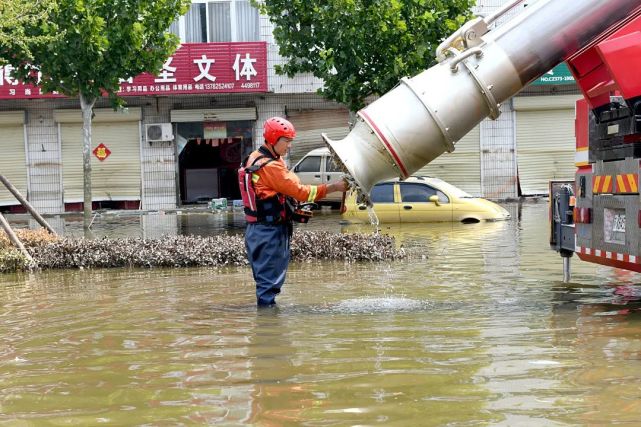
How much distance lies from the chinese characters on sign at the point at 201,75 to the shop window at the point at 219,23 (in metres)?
1.19

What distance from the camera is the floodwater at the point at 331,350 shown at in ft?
13.7

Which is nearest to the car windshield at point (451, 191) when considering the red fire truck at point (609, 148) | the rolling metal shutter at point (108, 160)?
the red fire truck at point (609, 148)

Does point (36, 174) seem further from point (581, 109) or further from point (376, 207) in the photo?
point (581, 109)

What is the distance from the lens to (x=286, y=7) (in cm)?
2019

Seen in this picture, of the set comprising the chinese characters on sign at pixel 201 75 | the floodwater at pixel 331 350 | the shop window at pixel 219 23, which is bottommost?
the floodwater at pixel 331 350

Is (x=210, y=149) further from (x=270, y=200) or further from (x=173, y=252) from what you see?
(x=270, y=200)

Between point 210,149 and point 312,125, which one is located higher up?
point 312,125

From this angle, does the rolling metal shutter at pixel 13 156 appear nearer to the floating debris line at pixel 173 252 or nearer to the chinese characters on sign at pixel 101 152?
A: the chinese characters on sign at pixel 101 152

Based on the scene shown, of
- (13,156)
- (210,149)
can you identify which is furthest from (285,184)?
(13,156)

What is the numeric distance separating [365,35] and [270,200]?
13208mm

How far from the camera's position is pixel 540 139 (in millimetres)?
27953

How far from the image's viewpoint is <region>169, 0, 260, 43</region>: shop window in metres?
27.2

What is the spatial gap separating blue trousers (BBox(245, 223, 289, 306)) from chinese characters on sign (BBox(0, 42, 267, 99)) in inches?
771

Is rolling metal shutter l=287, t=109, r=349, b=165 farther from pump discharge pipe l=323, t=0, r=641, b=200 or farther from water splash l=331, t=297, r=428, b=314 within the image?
pump discharge pipe l=323, t=0, r=641, b=200
